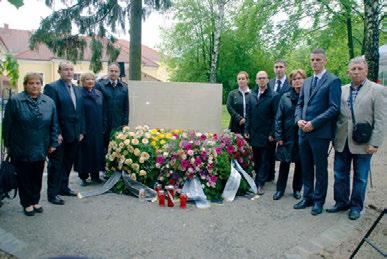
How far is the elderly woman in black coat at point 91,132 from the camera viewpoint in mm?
6195

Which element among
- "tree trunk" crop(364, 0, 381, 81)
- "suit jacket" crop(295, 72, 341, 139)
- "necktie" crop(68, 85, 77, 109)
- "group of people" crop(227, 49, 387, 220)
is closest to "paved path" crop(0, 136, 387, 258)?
"group of people" crop(227, 49, 387, 220)

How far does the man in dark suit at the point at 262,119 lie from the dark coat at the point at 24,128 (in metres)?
3.12

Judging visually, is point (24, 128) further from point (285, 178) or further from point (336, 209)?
point (336, 209)

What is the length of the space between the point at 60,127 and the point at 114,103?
1.28 metres

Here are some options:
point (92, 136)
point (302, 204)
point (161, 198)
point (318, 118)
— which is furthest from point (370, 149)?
point (92, 136)

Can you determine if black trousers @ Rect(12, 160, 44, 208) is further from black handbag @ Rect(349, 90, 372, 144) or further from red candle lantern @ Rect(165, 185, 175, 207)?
black handbag @ Rect(349, 90, 372, 144)

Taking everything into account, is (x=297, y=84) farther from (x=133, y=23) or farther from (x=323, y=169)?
(x=133, y=23)

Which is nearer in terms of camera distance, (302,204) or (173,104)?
(302,204)

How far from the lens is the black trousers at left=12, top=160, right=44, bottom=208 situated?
4.70m

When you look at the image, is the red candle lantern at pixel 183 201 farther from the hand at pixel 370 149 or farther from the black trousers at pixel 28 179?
the hand at pixel 370 149

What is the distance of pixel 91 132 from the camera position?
6285 mm

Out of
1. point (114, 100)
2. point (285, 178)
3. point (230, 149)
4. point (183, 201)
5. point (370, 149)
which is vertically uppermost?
point (114, 100)

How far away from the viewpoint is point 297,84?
557 cm

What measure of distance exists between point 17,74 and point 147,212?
7.89ft
